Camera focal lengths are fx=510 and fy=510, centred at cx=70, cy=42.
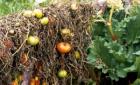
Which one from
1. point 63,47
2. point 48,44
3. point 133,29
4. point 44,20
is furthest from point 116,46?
point 44,20

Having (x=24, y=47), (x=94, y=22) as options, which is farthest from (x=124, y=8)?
(x=24, y=47)

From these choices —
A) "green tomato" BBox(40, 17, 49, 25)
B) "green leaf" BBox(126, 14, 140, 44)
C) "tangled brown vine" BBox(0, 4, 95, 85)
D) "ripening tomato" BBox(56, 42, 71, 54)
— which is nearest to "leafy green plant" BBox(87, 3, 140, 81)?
"green leaf" BBox(126, 14, 140, 44)

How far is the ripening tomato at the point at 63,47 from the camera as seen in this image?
456 centimetres

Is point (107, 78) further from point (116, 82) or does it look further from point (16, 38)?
point (16, 38)

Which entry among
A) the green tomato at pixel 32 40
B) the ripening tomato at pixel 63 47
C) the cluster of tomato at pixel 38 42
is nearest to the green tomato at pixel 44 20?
the cluster of tomato at pixel 38 42

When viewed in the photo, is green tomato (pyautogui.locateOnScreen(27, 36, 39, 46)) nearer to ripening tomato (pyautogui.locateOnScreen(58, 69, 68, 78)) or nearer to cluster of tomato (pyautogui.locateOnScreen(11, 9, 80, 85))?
cluster of tomato (pyautogui.locateOnScreen(11, 9, 80, 85))

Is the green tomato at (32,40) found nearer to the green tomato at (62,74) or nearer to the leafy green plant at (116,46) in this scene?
the green tomato at (62,74)

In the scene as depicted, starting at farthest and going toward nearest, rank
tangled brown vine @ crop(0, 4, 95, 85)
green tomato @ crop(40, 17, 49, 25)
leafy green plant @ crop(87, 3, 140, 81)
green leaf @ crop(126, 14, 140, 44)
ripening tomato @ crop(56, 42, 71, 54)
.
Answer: green leaf @ crop(126, 14, 140, 44) → leafy green plant @ crop(87, 3, 140, 81) → ripening tomato @ crop(56, 42, 71, 54) → green tomato @ crop(40, 17, 49, 25) → tangled brown vine @ crop(0, 4, 95, 85)

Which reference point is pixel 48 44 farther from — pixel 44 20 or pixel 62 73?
pixel 62 73

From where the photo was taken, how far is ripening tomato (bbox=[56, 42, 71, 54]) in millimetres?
4562

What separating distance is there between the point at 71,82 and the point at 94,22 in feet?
2.08

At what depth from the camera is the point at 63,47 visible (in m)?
4.59

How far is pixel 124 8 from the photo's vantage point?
5.41 m

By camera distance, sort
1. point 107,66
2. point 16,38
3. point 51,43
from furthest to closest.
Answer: point 107,66
point 51,43
point 16,38
